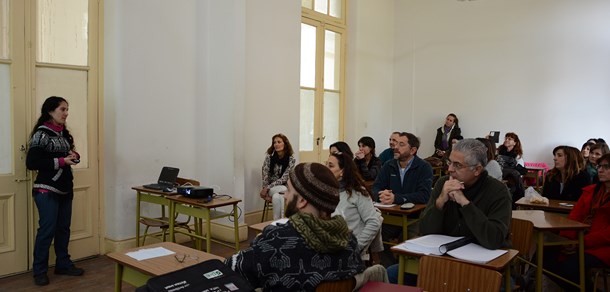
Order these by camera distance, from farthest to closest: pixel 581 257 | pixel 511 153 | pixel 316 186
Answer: pixel 511 153 < pixel 581 257 < pixel 316 186

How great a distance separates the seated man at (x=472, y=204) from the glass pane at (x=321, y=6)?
5.58 m

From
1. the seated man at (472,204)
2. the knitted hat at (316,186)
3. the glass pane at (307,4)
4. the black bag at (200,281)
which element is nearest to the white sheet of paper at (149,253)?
the black bag at (200,281)

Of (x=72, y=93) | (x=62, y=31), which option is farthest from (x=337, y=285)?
(x=62, y=31)

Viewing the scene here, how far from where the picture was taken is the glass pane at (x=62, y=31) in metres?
4.43

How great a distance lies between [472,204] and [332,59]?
19.7 feet

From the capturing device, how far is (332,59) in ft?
26.9

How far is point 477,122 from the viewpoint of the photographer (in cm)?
895

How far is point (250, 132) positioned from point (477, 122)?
481 cm

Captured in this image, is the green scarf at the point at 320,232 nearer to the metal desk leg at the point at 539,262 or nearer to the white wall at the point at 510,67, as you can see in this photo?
the metal desk leg at the point at 539,262

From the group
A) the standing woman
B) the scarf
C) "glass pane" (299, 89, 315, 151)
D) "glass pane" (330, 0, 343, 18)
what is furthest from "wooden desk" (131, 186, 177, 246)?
"glass pane" (330, 0, 343, 18)

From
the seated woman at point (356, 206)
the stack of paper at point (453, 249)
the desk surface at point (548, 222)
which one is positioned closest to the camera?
the stack of paper at point (453, 249)

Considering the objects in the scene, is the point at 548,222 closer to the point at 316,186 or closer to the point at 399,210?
the point at 399,210

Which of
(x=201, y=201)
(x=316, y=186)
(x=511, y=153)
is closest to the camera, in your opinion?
(x=316, y=186)

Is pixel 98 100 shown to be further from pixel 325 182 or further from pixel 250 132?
pixel 325 182
